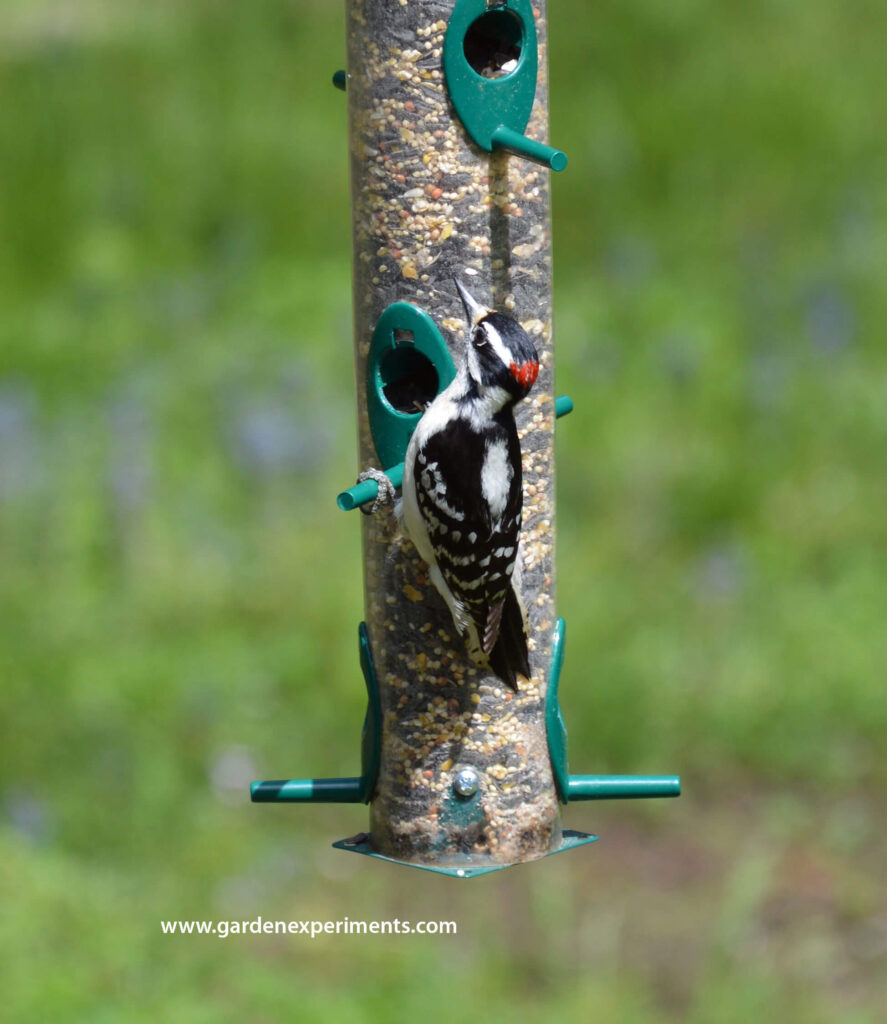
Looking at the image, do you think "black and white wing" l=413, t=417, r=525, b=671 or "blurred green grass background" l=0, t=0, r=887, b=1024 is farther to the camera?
"blurred green grass background" l=0, t=0, r=887, b=1024

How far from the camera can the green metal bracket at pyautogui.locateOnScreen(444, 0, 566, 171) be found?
3.74m

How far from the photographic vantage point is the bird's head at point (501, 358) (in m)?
3.46

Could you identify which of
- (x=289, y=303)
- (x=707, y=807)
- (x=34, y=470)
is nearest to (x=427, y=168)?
(x=707, y=807)

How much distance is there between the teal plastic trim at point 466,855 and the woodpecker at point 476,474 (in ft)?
1.84

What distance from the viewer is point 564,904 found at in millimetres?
6316

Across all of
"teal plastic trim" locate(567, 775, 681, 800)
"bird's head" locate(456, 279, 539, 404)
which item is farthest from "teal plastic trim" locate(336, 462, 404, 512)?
"teal plastic trim" locate(567, 775, 681, 800)

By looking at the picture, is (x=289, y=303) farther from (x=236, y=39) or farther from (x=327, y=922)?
(x=327, y=922)

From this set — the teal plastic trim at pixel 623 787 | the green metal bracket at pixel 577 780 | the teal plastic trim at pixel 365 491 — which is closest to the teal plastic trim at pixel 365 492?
the teal plastic trim at pixel 365 491

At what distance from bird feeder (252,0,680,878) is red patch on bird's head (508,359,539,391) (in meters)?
0.37

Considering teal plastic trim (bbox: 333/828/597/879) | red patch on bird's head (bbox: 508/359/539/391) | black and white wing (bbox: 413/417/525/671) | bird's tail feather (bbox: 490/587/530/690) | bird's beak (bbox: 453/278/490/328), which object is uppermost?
bird's beak (bbox: 453/278/490/328)

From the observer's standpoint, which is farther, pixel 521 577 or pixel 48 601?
pixel 48 601

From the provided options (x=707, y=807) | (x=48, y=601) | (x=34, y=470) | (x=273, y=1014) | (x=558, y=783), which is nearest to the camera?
(x=558, y=783)

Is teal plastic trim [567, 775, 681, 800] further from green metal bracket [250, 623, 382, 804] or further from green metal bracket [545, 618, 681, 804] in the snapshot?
green metal bracket [250, 623, 382, 804]

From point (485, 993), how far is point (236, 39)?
941cm
